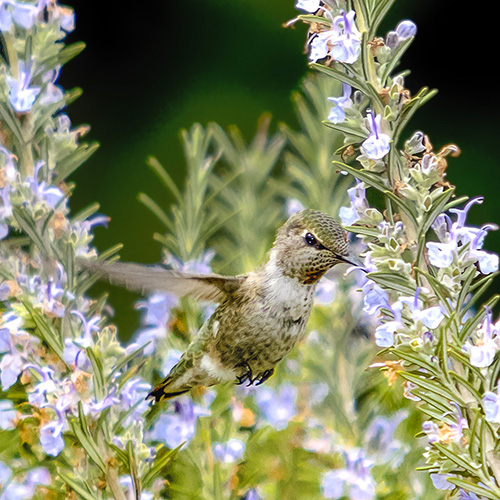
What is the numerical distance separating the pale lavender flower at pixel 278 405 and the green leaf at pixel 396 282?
450 millimetres

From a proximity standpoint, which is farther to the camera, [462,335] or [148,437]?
[148,437]

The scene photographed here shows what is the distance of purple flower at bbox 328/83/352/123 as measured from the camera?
0.42 metres

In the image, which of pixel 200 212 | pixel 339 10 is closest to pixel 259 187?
pixel 200 212

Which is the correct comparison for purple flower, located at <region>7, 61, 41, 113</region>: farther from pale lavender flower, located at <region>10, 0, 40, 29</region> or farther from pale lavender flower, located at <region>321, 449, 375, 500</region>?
pale lavender flower, located at <region>321, 449, 375, 500</region>

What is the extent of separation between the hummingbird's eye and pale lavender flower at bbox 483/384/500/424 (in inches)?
12.7

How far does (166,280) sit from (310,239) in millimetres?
134

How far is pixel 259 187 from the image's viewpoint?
1165mm

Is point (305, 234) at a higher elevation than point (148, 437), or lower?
higher

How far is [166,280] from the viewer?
655 millimetres

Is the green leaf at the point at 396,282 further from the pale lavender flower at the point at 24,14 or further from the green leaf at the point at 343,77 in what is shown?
the pale lavender flower at the point at 24,14

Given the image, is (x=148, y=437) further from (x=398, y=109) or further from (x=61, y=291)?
(x=398, y=109)

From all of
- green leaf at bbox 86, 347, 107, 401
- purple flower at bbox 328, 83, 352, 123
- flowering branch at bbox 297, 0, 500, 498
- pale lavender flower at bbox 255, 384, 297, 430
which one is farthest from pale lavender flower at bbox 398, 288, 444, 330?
pale lavender flower at bbox 255, 384, 297, 430

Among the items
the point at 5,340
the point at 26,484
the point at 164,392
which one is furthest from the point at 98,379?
the point at 26,484

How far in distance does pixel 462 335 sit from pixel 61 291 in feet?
0.94
